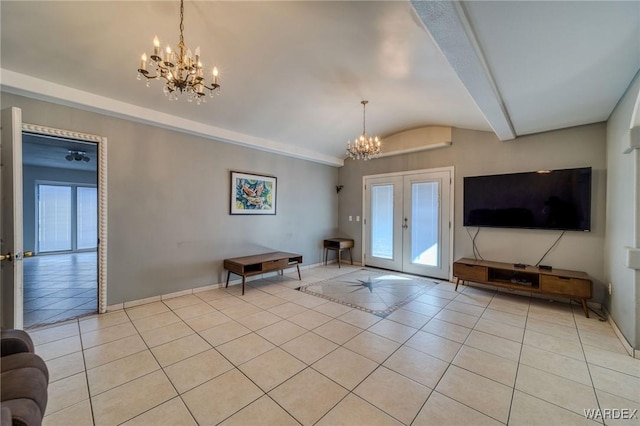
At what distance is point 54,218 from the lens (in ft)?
24.7

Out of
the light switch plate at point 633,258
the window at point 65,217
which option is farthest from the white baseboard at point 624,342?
the window at point 65,217

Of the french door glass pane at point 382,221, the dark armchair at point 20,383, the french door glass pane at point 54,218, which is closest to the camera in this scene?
the dark armchair at point 20,383

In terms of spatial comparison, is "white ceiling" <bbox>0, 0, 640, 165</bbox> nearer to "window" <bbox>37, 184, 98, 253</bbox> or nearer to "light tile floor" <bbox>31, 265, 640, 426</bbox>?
"light tile floor" <bbox>31, 265, 640, 426</bbox>

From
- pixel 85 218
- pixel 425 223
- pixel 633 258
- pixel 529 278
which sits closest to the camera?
pixel 633 258

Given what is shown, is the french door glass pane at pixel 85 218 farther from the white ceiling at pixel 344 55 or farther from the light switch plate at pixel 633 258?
the light switch plate at pixel 633 258

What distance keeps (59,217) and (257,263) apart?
7688mm

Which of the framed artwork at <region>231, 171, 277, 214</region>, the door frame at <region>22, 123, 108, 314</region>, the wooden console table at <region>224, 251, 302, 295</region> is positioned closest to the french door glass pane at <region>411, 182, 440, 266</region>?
the wooden console table at <region>224, 251, 302, 295</region>

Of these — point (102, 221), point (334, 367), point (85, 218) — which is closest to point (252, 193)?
point (102, 221)

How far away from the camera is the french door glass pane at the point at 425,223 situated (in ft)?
16.3

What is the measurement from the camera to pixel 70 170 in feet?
25.2

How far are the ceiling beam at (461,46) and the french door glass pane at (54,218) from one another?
10.5 meters

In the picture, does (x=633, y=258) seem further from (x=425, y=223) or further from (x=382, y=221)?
(x=382, y=221)

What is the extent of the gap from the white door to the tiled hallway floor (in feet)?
3.88

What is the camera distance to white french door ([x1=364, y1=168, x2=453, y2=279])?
4.86 metres
